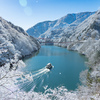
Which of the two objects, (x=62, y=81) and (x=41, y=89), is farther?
(x=62, y=81)

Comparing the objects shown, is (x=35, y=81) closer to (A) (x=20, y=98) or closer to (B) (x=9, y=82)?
(A) (x=20, y=98)

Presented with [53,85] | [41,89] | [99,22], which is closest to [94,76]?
[53,85]

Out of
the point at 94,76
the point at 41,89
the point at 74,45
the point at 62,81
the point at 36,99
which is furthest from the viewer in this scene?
the point at 74,45

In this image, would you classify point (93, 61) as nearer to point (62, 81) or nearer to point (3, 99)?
point (62, 81)

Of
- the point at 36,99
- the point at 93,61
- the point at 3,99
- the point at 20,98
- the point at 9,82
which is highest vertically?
the point at 9,82

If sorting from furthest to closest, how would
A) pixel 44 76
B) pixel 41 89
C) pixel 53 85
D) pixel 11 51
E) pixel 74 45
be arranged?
pixel 74 45
pixel 11 51
pixel 44 76
pixel 53 85
pixel 41 89

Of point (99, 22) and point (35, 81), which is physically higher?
point (99, 22)
